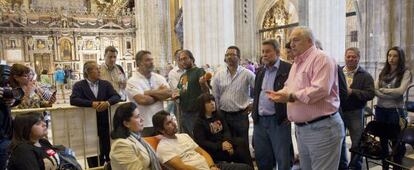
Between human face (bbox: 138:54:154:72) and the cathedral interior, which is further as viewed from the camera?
the cathedral interior

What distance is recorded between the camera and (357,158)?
161 inches

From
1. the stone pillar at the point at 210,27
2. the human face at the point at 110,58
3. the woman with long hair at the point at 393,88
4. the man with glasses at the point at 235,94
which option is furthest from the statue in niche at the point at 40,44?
the woman with long hair at the point at 393,88

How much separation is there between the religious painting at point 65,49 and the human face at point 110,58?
2353 cm

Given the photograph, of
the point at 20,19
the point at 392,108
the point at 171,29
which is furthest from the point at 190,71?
the point at 20,19

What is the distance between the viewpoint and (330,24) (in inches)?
379

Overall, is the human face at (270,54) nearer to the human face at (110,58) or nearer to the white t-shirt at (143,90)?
the white t-shirt at (143,90)

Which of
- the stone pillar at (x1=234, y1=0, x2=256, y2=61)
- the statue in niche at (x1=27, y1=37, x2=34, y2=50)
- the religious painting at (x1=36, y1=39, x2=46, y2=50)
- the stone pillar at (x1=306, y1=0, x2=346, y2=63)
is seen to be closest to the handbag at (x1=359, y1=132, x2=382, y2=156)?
the stone pillar at (x1=306, y1=0, x2=346, y2=63)

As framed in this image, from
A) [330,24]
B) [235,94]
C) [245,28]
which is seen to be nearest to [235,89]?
[235,94]

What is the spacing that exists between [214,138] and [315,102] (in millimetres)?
1392

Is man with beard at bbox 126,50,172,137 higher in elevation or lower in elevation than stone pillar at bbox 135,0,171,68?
lower

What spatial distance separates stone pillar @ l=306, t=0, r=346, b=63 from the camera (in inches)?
376

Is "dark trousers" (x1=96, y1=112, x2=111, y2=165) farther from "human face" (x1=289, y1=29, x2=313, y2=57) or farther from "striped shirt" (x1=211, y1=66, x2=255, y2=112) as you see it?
"human face" (x1=289, y1=29, x2=313, y2=57)

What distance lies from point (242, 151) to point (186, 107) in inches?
41.7

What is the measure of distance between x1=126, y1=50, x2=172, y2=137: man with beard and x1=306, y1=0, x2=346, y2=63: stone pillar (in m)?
6.64
